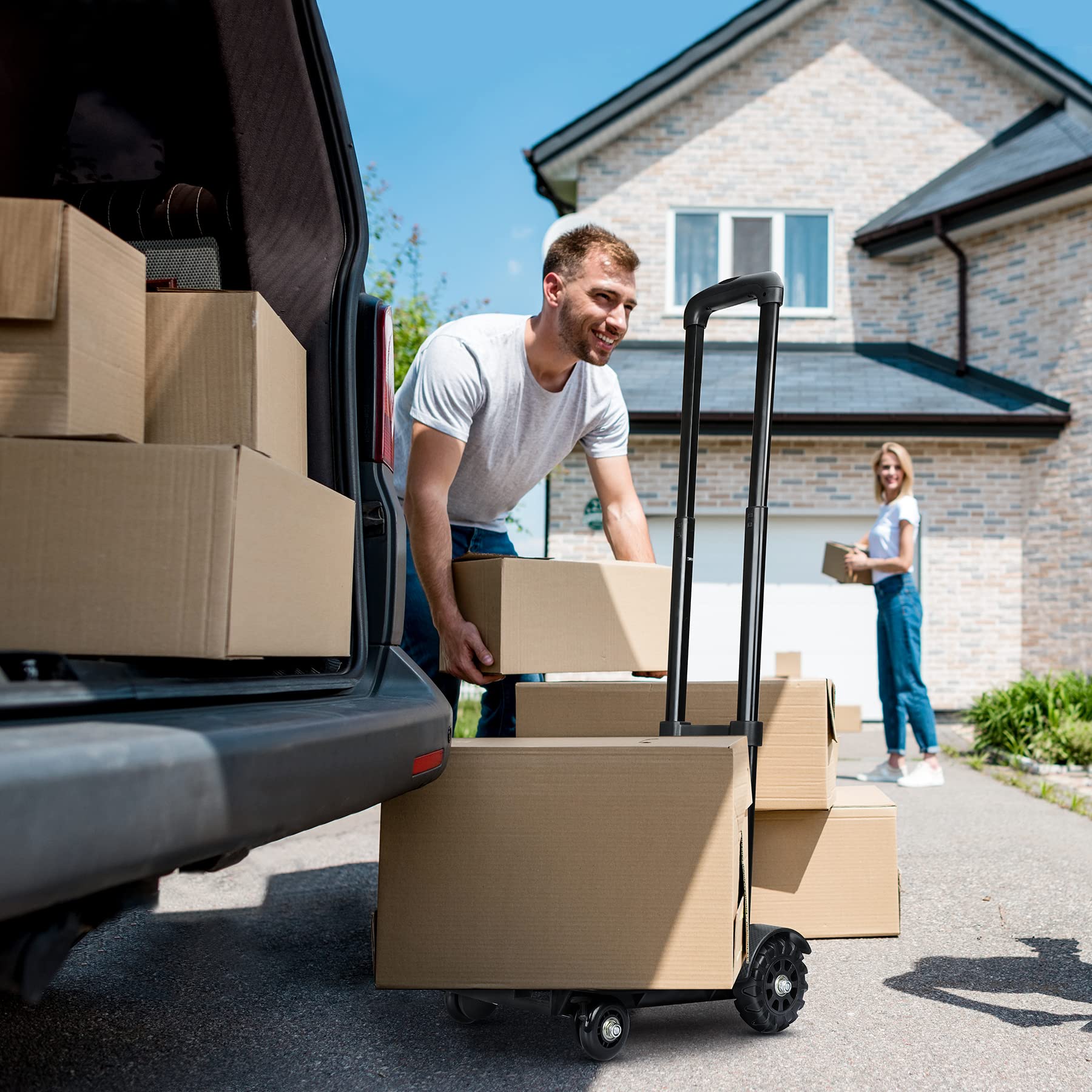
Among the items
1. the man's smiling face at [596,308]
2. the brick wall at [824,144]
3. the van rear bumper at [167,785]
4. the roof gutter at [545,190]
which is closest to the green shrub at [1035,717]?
the brick wall at [824,144]

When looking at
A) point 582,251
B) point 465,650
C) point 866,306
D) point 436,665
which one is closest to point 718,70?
point 866,306

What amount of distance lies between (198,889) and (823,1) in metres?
13.1

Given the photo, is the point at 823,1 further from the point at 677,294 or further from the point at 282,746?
the point at 282,746

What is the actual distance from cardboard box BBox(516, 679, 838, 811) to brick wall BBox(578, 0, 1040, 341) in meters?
10.5

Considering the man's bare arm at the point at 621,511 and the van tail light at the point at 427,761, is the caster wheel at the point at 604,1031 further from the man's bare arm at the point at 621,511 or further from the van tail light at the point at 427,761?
the man's bare arm at the point at 621,511

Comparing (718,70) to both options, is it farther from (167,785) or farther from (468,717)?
(167,785)

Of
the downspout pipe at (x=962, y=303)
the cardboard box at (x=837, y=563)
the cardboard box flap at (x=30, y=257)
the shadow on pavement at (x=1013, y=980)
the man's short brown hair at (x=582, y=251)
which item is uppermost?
the downspout pipe at (x=962, y=303)

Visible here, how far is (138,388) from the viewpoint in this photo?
5.92ft

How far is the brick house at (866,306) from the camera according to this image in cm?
1134

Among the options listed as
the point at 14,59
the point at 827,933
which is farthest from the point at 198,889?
the point at 14,59

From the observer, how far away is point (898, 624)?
6488 millimetres

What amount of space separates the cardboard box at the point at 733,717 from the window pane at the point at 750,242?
10804 millimetres

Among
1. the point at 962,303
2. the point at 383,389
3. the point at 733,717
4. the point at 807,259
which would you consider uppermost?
the point at 807,259

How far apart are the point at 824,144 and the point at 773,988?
41.1ft
